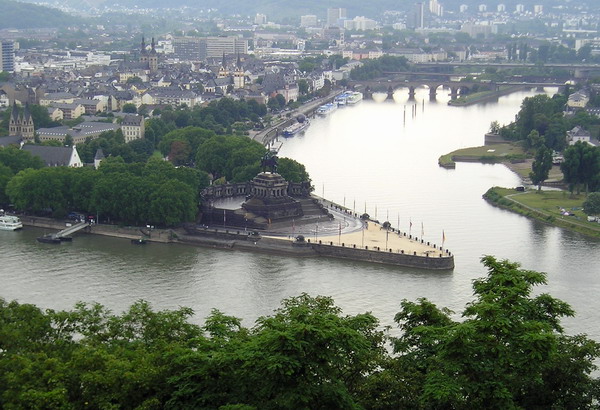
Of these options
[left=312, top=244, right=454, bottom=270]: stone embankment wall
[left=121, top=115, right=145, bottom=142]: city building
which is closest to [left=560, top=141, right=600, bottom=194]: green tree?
[left=312, top=244, right=454, bottom=270]: stone embankment wall

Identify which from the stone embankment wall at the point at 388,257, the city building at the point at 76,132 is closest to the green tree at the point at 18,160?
the city building at the point at 76,132

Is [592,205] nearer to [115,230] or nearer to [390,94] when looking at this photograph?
[115,230]

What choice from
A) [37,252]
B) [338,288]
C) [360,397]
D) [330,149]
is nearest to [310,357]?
[360,397]

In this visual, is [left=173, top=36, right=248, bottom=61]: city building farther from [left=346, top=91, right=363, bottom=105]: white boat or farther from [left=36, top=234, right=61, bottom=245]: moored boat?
[left=36, top=234, right=61, bottom=245]: moored boat

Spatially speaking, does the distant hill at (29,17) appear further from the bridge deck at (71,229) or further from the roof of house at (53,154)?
the bridge deck at (71,229)

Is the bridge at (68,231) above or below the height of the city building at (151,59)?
below

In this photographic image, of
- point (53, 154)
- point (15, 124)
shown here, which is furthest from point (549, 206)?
point (15, 124)
